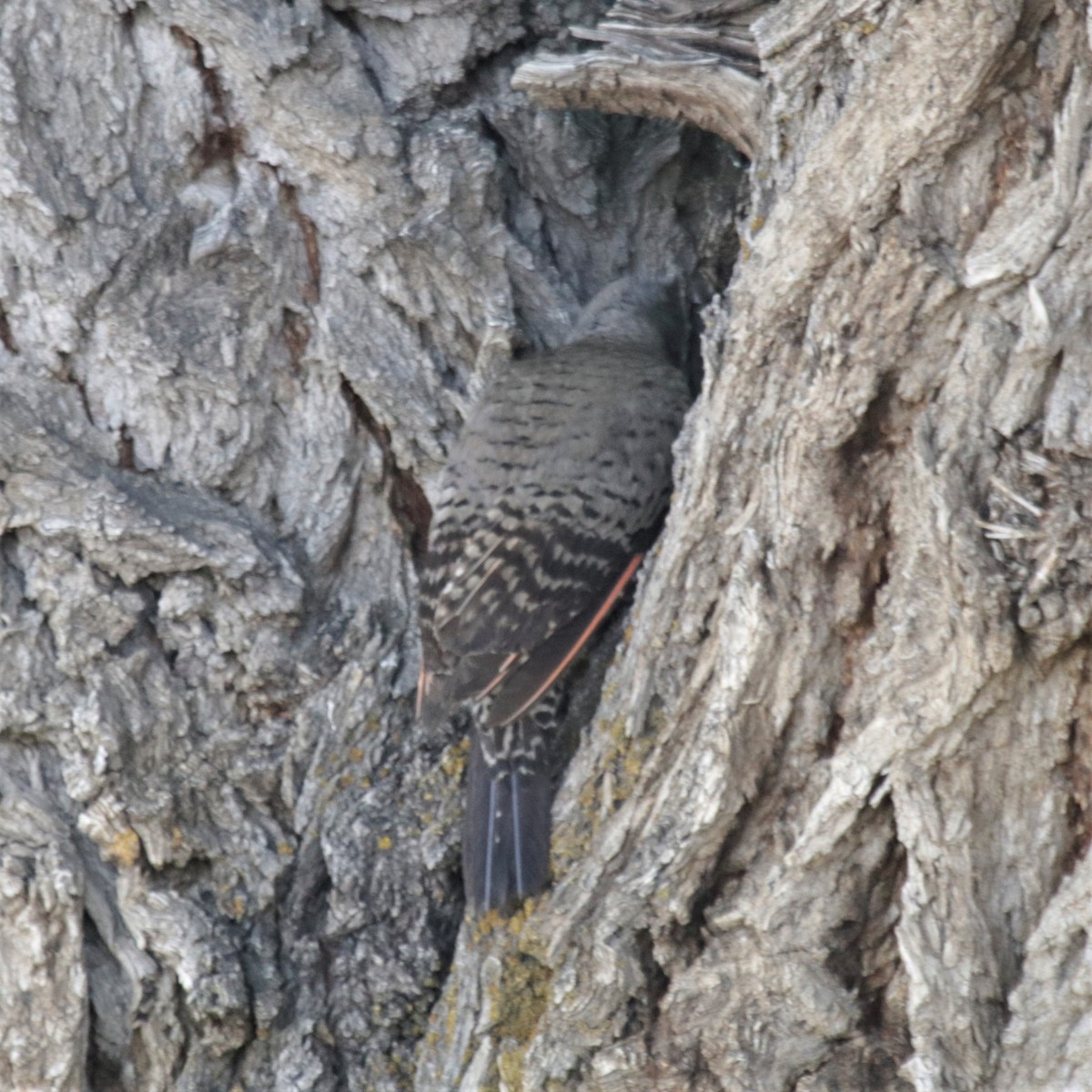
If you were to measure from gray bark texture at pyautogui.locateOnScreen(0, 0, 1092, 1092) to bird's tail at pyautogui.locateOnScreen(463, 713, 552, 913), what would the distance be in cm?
7

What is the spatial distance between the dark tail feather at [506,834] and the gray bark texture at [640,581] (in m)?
0.07

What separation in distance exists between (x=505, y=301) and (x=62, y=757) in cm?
164

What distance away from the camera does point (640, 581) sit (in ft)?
10.6

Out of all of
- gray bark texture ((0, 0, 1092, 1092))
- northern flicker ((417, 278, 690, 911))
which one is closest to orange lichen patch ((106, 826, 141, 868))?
gray bark texture ((0, 0, 1092, 1092))

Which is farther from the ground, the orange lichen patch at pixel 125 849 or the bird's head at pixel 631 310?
the bird's head at pixel 631 310

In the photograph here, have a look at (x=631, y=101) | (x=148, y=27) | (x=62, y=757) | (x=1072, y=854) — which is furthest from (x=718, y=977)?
(x=148, y=27)

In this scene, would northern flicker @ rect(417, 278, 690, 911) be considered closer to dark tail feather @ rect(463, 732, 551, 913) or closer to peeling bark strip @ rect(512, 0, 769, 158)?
dark tail feather @ rect(463, 732, 551, 913)

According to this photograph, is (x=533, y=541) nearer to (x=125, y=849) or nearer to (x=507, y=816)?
(x=507, y=816)

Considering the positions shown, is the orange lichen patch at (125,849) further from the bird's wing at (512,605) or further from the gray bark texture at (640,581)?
the bird's wing at (512,605)

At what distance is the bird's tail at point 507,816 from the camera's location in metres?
3.14

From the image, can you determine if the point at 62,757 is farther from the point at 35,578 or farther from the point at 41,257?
the point at 41,257

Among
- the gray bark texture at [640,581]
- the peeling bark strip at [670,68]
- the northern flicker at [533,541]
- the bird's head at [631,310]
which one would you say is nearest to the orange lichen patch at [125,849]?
the gray bark texture at [640,581]

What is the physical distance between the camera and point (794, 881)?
2699 millimetres

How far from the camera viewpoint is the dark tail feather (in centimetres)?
313
